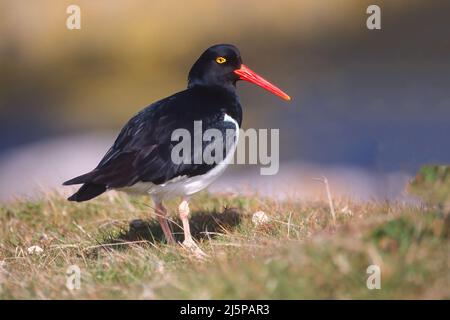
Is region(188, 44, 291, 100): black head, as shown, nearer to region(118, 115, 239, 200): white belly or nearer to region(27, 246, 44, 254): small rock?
region(118, 115, 239, 200): white belly

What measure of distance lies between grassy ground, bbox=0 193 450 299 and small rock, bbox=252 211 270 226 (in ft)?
0.20

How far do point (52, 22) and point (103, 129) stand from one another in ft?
12.5

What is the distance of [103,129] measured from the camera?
1639cm

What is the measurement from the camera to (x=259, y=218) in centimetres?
594

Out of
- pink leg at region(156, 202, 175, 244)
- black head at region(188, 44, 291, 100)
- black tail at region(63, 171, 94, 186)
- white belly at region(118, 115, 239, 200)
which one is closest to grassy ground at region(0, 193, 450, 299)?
pink leg at region(156, 202, 175, 244)

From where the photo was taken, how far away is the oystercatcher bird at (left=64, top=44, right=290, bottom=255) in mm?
5574

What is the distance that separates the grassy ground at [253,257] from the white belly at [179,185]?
14.7 inches

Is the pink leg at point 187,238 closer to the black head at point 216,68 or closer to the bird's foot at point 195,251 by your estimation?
the bird's foot at point 195,251

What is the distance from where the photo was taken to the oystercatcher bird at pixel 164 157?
18.3ft

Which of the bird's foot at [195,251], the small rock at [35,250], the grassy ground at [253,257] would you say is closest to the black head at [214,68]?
A: the grassy ground at [253,257]

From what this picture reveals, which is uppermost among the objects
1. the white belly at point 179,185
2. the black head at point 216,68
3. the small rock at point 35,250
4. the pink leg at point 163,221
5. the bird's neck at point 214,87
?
the black head at point 216,68

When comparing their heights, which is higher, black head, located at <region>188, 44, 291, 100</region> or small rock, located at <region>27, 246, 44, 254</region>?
black head, located at <region>188, 44, 291, 100</region>

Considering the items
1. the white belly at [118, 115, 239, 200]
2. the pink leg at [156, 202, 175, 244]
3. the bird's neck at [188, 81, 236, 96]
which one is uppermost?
the bird's neck at [188, 81, 236, 96]
